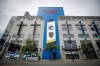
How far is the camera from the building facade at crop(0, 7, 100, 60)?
2570 centimetres

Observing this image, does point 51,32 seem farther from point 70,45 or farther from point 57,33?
point 70,45

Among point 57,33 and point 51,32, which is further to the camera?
→ point 57,33

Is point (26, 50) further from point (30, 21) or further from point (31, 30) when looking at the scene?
point (30, 21)

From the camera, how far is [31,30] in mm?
29703

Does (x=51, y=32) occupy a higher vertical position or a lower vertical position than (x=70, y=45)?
higher

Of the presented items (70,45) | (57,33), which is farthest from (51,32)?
(70,45)

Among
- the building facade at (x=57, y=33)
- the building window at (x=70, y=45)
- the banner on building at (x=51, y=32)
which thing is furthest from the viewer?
the banner on building at (x=51, y=32)

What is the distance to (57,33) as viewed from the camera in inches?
1151

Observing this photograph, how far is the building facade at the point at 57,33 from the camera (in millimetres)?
25703

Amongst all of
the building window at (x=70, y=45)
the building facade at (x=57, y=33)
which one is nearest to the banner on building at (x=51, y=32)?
the building facade at (x=57, y=33)

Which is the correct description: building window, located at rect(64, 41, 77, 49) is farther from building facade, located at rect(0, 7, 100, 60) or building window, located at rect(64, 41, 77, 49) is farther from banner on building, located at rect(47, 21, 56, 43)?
banner on building, located at rect(47, 21, 56, 43)

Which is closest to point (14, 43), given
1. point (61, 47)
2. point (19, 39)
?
point (19, 39)

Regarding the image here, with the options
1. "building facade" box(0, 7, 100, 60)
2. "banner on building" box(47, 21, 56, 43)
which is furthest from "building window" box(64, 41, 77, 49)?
"banner on building" box(47, 21, 56, 43)

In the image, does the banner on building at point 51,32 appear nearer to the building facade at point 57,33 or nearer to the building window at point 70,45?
the building facade at point 57,33
